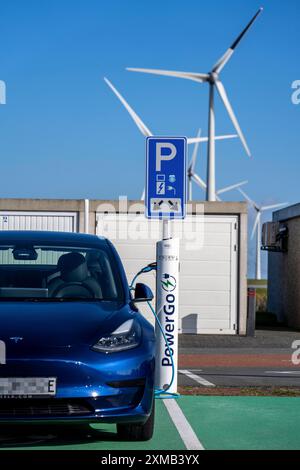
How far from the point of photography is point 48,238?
802 centimetres

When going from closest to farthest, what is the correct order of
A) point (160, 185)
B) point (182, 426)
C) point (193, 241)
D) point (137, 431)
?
point (137, 431) < point (182, 426) < point (160, 185) < point (193, 241)

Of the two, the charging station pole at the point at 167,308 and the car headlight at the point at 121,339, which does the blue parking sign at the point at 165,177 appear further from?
the car headlight at the point at 121,339

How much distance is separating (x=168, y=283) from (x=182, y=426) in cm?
222

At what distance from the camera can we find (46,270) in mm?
7875

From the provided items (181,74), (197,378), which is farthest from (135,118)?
(197,378)

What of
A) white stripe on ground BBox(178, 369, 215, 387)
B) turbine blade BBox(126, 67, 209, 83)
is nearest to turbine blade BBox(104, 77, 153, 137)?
turbine blade BBox(126, 67, 209, 83)

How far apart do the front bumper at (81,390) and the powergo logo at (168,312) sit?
124 inches

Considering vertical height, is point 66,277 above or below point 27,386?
above

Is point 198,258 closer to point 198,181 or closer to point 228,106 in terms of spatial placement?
point 228,106

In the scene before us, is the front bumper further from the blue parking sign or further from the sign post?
the blue parking sign

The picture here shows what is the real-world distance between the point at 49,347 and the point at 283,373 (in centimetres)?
715

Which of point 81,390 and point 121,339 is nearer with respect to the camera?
point 81,390

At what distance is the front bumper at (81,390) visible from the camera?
6133 millimetres

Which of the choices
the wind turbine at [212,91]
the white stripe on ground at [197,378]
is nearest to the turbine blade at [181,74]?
the wind turbine at [212,91]
